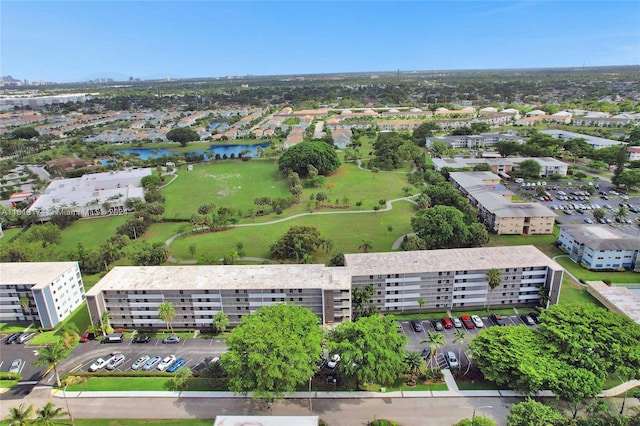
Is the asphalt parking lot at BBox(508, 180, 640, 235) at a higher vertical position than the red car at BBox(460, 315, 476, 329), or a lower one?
higher

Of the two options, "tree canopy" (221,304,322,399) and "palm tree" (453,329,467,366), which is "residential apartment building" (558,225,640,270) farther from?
"tree canopy" (221,304,322,399)

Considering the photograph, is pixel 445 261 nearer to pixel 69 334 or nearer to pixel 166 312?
pixel 166 312

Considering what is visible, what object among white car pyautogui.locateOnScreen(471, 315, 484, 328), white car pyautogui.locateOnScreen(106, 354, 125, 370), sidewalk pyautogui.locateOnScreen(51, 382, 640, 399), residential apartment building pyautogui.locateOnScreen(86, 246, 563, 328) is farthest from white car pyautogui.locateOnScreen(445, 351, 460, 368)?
white car pyautogui.locateOnScreen(106, 354, 125, 370)

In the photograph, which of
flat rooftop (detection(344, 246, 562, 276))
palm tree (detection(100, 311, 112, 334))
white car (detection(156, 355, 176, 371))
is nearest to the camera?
white car (detection(156, 355, 176, 371))

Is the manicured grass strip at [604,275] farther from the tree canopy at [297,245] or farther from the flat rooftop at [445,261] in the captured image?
the tree canopy at [297,245]

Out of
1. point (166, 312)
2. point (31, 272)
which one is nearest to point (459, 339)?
point (166, 312)

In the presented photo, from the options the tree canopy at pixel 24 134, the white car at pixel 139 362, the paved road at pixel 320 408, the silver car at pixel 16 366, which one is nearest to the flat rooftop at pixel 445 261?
the paved road at pixel 320 408

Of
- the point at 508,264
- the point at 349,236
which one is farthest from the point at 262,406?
the point at 349,236
